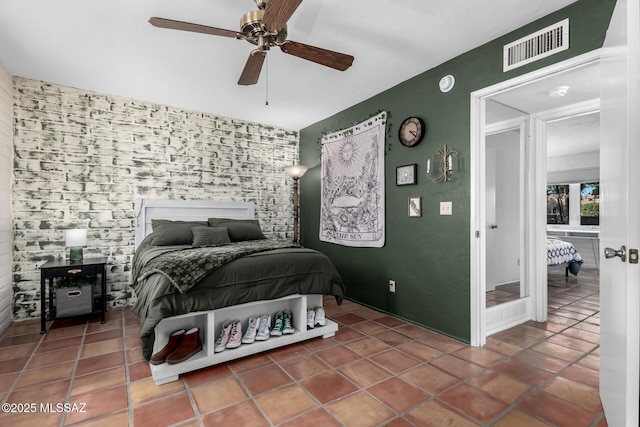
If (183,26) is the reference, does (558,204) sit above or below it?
below

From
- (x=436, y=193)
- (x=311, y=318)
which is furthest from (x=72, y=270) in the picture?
(x=436, y=193)

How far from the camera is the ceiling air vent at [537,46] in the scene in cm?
218

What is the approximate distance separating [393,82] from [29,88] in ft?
13.1

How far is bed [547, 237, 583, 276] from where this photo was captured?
482cm

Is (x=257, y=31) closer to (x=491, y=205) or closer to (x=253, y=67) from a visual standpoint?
(x=253, y=67)

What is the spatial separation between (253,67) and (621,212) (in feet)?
7.69

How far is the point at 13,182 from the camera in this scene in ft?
10.9

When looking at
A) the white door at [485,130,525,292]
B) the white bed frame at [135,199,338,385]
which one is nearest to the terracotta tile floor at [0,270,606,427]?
the white bed frame at [135,199,338,385]

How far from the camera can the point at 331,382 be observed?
2129 millimetres

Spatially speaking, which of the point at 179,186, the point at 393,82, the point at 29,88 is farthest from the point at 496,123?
the point at 29,88

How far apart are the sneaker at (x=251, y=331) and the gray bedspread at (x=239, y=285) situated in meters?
0.29

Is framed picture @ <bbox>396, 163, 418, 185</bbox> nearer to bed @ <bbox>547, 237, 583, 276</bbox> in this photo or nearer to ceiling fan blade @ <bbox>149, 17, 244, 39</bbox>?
ceiling fan blade @ <bbox>149, 17, 244, 39</bbox>

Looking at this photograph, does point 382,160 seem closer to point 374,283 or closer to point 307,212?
point 374,283

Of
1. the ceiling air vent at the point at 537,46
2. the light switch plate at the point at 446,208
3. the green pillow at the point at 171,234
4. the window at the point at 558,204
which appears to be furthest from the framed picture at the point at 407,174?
Answer: the window at the point at 558,204
